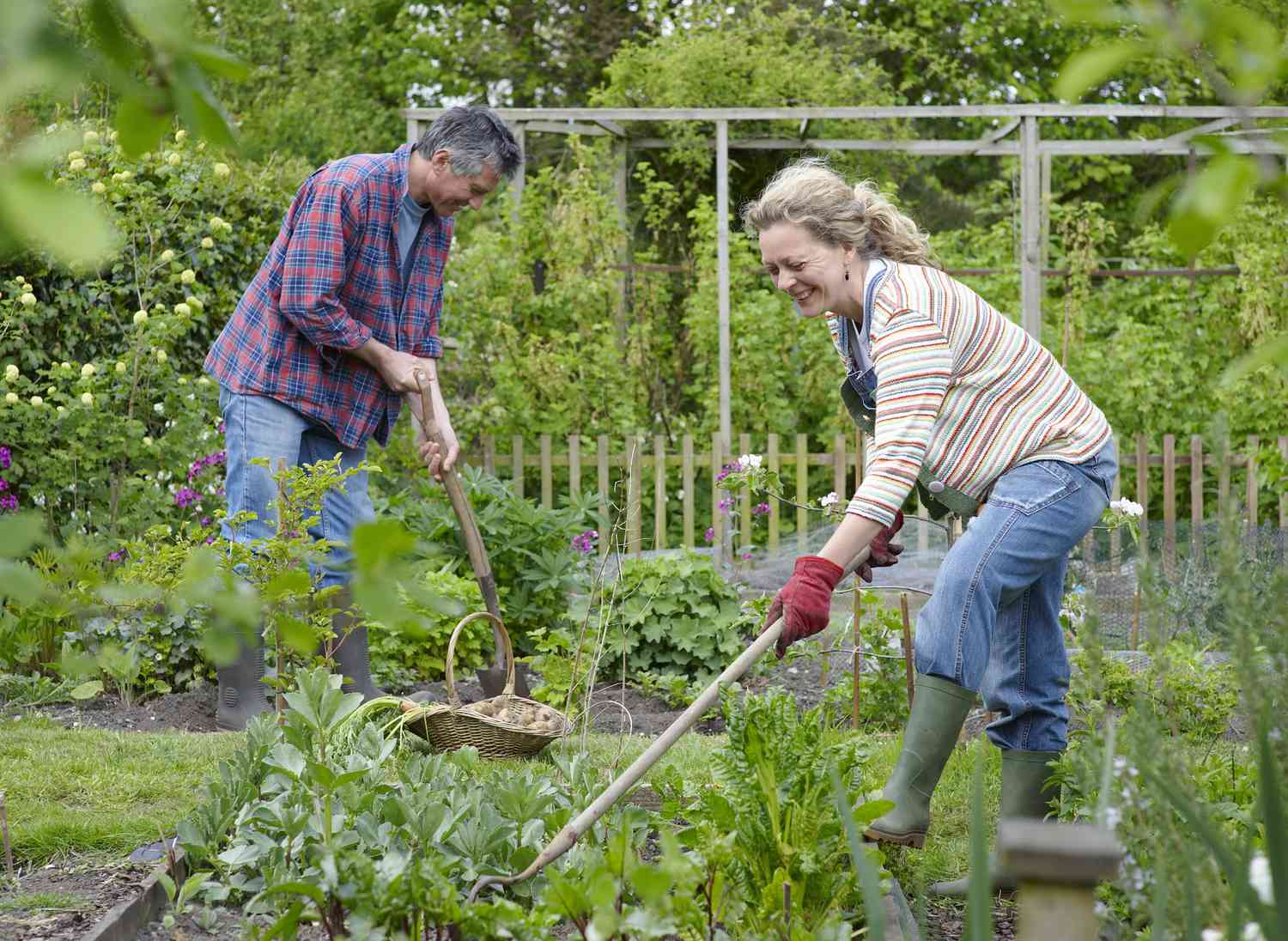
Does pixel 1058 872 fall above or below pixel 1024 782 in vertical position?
above

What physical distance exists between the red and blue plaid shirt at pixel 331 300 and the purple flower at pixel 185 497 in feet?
4.55

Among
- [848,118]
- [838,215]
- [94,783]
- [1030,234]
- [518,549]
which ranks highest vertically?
[848,118]

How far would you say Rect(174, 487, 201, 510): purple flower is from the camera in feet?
16.7

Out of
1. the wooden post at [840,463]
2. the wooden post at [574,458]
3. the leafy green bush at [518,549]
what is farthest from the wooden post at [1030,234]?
the leafy green bush at [518,549]

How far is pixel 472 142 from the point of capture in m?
3.63

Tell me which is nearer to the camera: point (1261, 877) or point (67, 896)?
point (1261, 877)

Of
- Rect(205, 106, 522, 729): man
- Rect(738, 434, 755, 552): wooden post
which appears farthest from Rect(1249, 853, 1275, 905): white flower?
Rect(738, 434, 755, 552): wooden post

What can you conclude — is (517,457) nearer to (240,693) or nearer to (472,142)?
(240,693)

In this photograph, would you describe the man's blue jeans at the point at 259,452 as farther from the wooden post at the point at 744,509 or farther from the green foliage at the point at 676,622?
the wooden post at the point at 744,509

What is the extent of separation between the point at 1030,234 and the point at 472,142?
192 inches

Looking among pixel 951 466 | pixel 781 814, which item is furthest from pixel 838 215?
pixel 781 814

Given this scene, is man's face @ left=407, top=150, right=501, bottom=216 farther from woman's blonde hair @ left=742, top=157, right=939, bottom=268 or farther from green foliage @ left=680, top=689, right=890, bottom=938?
green foliage @ left=680, top=689, right=890, bottom=938

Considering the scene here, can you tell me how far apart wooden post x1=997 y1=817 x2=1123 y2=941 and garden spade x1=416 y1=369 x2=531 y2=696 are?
3.08m

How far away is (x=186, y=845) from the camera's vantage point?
7.44ft
